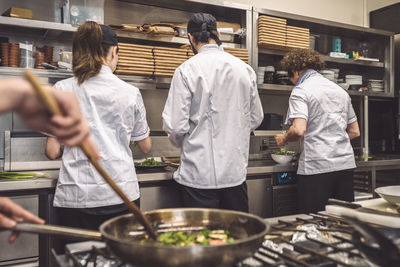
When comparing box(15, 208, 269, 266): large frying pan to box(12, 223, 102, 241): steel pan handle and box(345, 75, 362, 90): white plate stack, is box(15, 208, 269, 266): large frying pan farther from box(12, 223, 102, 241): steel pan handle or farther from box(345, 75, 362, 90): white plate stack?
box(345, 75, 362, 90): white plate stack

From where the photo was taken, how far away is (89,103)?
5.79ft

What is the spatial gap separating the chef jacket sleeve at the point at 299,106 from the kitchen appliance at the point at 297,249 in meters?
1.45

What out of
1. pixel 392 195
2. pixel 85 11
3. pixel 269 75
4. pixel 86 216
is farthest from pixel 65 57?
pixel 392 195

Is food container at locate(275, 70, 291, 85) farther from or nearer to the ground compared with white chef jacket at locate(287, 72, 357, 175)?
farther from the ground

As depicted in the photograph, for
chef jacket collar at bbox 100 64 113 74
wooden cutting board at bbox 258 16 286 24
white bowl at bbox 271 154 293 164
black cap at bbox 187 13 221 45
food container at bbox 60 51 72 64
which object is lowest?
white bowl at bbox 271 154 293 164

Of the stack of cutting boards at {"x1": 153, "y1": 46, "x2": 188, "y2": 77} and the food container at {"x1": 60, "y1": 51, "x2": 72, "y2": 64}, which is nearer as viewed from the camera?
the food container at {"x1": 60, "y1": 51, "x2": 72, "y2": 64}

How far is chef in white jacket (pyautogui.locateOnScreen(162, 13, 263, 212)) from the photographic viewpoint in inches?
82.8

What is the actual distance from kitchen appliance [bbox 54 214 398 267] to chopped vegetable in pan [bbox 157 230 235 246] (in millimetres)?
72

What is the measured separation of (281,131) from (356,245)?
9.17 feet

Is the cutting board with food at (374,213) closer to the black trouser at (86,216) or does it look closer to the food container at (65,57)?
the black trouser at (86,216)

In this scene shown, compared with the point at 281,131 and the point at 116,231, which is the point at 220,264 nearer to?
the point at 116,231

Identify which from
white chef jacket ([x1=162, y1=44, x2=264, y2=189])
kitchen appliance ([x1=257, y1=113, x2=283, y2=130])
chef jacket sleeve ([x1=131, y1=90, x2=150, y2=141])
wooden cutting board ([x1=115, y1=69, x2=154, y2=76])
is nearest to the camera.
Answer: chef jacket sleeve ([x1=131, y1=90, x2=150, y2=141])

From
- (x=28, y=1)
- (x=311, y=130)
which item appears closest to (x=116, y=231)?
(x=311, y=130)

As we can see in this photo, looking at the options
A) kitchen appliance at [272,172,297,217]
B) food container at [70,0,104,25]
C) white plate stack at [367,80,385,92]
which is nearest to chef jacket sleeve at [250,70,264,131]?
kitchen appliance at [272,172,297,217]
